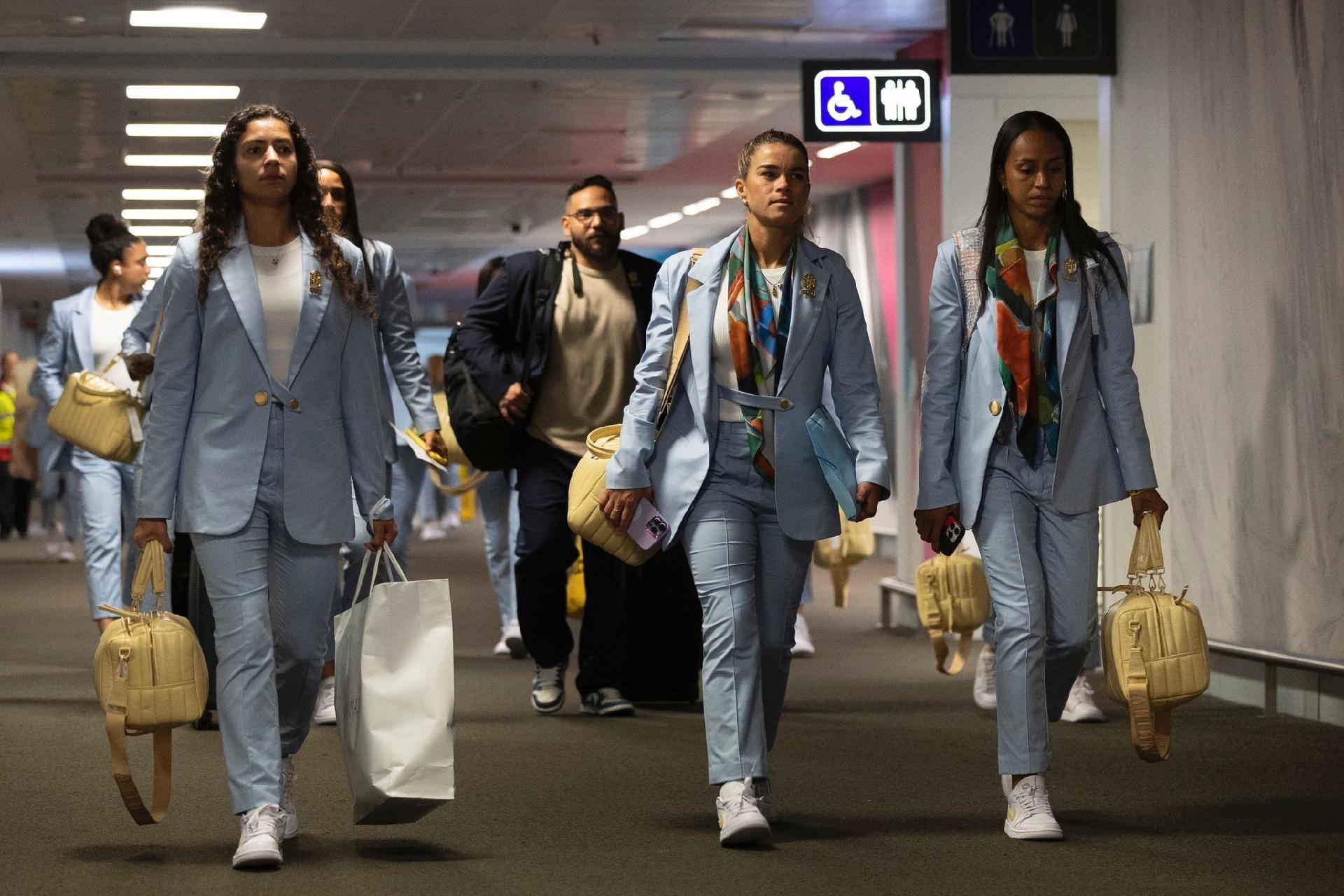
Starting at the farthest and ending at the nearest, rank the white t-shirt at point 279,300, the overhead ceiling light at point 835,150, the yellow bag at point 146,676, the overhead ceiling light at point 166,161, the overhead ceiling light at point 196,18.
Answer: the overhead ceiling light at point 166,161 < the overhead ceiling light at point 835,150 < the overhead ceiling light at point 196,18 < the white t-shirt at point 279,300 < the yellow bag at point 146,676

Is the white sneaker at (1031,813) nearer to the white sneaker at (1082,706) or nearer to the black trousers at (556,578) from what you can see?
the white sneaker at (1082,706)

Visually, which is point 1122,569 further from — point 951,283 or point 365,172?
point 365,172

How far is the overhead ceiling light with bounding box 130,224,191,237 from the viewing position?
22047mm

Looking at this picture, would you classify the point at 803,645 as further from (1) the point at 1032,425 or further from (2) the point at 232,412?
(2) the point at 232,412

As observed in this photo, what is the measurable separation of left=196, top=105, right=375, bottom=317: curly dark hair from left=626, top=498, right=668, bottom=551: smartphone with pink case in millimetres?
826

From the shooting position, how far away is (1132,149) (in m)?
8.14

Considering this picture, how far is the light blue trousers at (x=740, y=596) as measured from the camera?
4535 mm

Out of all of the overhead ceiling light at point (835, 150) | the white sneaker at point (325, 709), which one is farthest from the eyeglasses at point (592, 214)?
the overhead ceiling light at point (835, 150)

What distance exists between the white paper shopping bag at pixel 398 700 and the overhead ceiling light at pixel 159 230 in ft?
59.2

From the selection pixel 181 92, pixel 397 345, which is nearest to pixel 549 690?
pixel 397 345

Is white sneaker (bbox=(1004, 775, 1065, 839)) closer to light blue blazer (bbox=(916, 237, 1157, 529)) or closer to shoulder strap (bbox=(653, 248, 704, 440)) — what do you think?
light blue blazer (bbox=(916, 237, 1157, 529))

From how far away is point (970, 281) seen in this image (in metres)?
4.80

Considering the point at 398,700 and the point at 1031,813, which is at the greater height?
the point at 398,700

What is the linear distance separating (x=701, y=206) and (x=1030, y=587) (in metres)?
16.8
